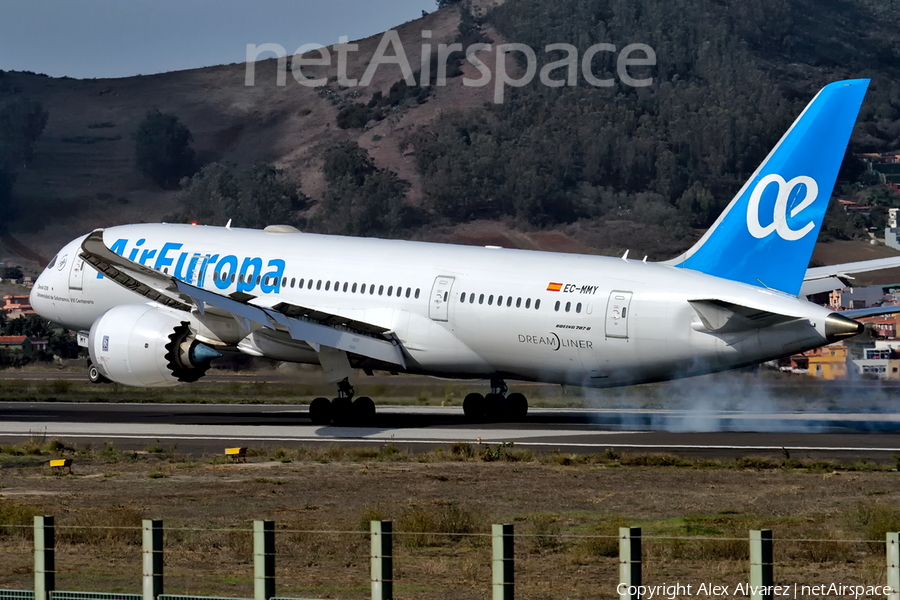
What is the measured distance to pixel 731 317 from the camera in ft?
112

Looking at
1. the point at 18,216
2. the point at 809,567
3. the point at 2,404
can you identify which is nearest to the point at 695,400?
the point at 2,404

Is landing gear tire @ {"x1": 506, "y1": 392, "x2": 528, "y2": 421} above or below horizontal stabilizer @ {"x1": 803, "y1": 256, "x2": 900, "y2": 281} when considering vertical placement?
below

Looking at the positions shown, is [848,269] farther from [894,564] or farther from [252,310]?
[894,564]

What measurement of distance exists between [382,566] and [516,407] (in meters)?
29.9

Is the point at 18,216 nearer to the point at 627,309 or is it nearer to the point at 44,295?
the point at 44,295

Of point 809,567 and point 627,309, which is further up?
point 627,309

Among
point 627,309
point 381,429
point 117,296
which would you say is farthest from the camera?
point 117,296

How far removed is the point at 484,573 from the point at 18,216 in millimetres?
164609

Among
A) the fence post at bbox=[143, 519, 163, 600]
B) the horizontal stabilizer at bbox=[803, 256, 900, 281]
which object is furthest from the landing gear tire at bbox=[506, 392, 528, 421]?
the fence post at bbox=[143, 519, 163, 600]

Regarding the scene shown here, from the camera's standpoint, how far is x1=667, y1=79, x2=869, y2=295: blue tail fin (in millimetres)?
34906

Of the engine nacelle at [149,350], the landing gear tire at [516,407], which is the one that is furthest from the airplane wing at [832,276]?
the engine nacelle at [149,350]

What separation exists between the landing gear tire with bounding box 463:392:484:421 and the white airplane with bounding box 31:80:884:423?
0.05 meters

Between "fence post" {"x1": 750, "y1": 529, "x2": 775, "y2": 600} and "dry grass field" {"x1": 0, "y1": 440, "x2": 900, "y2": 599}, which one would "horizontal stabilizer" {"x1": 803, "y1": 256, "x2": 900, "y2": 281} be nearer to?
"dry grass field" {"x1": 0, "y1": 440, "x2": 900, "y2": 599}

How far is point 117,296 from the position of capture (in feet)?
146
